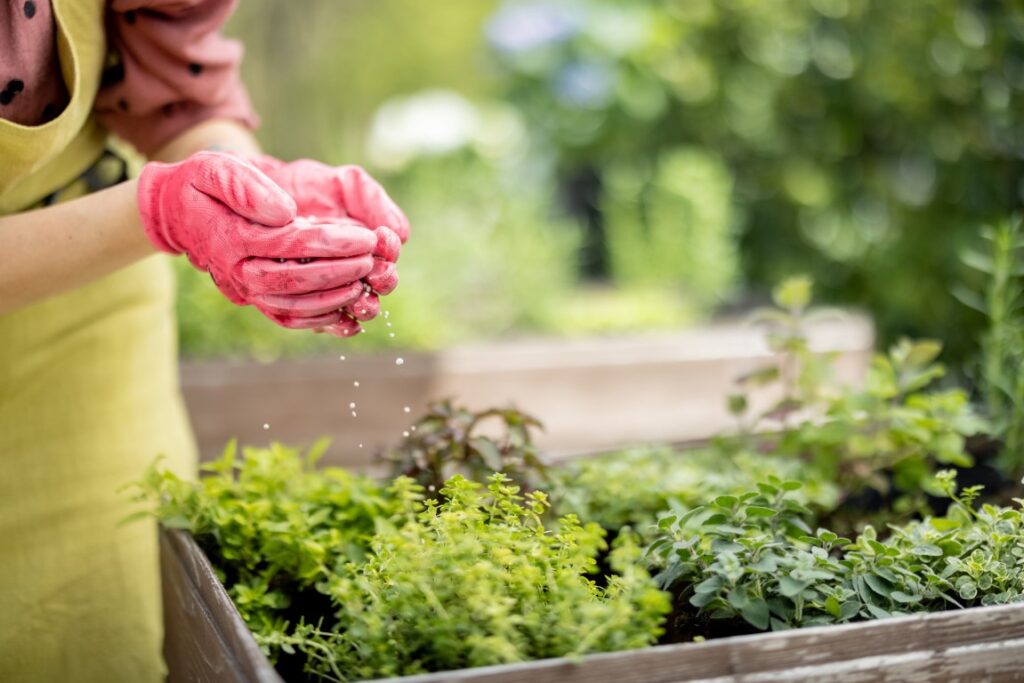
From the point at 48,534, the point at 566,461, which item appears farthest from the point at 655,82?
the point at 48,534

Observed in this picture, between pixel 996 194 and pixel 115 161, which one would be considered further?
pixel 996 194

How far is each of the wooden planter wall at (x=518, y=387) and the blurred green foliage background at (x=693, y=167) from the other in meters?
0.16

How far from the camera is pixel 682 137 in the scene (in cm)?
348

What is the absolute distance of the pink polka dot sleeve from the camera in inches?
48.4

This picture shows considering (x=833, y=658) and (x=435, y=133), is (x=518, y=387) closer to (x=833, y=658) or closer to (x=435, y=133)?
(x=435, y=133)

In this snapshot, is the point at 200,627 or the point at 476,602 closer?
the point at 476,602

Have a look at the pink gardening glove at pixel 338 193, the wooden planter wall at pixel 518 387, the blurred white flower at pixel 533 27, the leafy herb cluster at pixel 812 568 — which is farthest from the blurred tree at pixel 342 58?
the leafy herb cluster at pixel 812 568

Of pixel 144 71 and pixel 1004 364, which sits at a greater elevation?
pixel 144 71

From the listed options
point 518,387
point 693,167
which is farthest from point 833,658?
point 693,167

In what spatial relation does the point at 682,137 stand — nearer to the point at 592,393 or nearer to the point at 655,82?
the point at 655,82

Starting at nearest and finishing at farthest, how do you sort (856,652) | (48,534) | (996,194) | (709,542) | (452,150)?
(856,652)
(709,542)
(48,534)
(996,194)
(452,150)

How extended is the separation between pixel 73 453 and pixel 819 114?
8.48ft

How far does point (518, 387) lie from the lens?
90.2 inches

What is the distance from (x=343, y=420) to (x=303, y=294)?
1.26 metres
